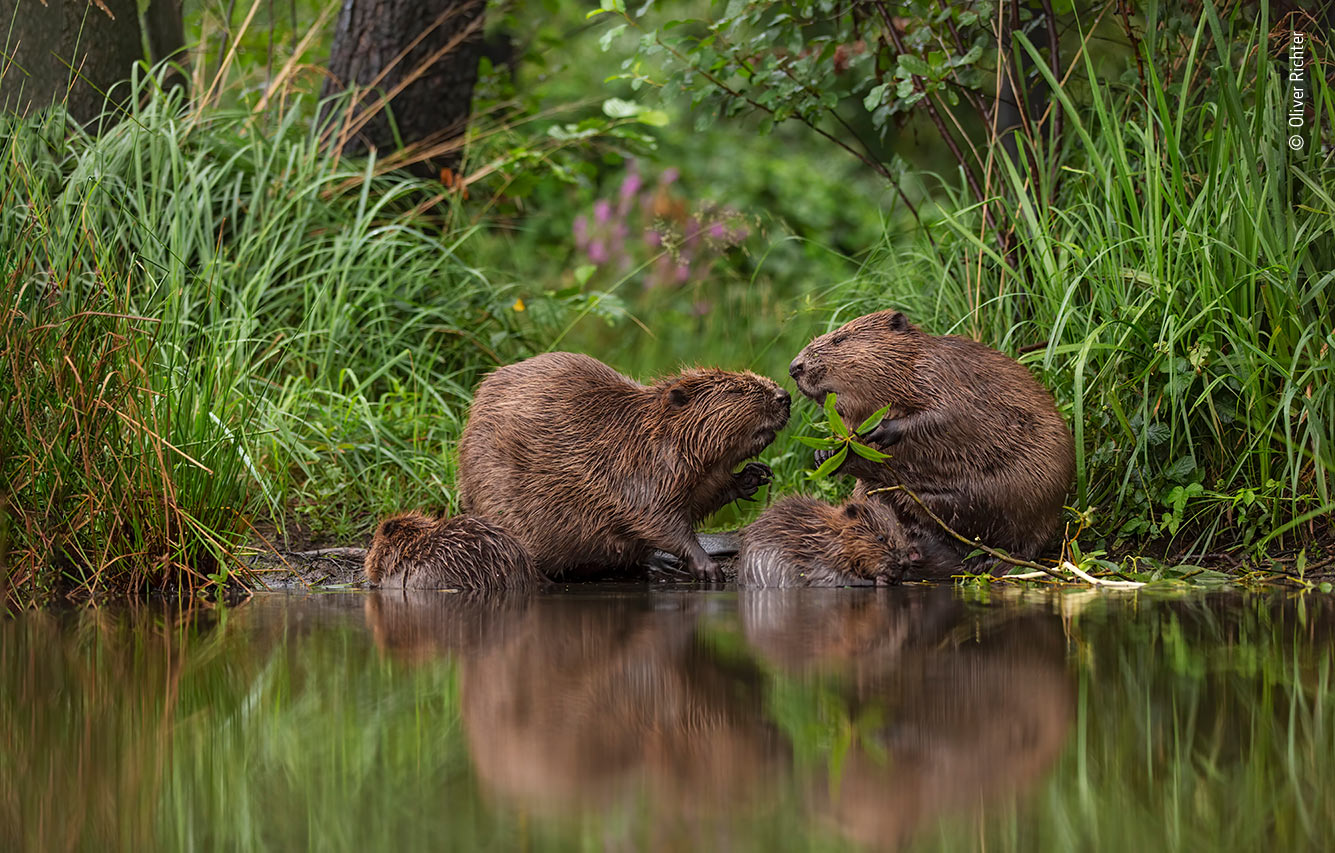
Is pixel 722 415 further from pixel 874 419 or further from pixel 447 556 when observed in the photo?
pixel 447 556

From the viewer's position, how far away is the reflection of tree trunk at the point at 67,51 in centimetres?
484

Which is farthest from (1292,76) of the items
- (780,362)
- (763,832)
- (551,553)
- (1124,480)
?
(763,832)

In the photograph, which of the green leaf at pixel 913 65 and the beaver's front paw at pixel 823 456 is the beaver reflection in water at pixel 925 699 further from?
the green leaf at pixel 913 65

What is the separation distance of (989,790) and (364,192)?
15.0ft

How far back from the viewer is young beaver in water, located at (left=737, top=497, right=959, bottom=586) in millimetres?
3736

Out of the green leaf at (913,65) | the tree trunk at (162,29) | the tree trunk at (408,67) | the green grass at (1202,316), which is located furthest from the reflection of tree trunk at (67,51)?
the green grass at (1202,316)

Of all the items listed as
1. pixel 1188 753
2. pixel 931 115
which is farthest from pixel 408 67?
pixel 1188 753

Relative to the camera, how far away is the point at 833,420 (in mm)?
3672

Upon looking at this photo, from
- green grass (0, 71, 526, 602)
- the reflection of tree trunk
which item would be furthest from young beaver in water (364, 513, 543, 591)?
the reflection of tree trunk

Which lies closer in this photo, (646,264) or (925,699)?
(925,699)

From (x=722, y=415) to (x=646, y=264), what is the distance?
53.8 inches

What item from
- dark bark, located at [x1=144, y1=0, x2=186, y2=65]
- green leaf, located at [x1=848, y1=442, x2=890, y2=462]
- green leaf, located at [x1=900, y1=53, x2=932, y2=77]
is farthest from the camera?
dark bark, located at [x1=144, y1=0, x2=186, y2=65]

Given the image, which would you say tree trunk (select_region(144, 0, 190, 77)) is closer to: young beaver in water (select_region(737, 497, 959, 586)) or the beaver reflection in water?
young beaver in water (select_region(737, 497, 959, 586))

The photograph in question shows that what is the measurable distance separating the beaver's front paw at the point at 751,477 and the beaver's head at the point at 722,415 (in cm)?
9
